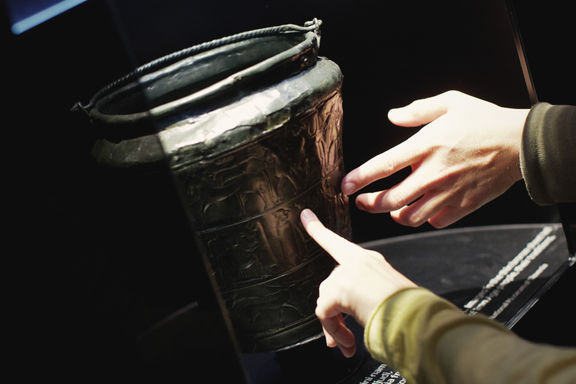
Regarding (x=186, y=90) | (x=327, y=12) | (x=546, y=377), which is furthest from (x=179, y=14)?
(x=546, y=377)

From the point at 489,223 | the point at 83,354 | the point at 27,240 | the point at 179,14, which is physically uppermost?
the point at 179,14

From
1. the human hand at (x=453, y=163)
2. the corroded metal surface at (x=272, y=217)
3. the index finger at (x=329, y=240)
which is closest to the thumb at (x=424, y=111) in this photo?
the human hand at (x=453, y=163)

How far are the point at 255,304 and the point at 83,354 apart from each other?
1.66ft

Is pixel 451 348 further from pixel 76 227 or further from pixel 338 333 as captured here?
pixel 76 227

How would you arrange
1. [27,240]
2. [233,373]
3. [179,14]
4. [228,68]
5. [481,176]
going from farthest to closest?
1. [179,14]
2. [228,68]
3. [481,176]
4. [233,373]
5. [27,240]

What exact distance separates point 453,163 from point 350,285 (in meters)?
0.35

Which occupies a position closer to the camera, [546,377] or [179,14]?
[546,377]

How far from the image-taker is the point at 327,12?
5.21 ft

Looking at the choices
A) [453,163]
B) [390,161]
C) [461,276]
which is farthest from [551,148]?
[461,276]

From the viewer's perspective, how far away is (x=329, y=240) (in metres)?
1.01

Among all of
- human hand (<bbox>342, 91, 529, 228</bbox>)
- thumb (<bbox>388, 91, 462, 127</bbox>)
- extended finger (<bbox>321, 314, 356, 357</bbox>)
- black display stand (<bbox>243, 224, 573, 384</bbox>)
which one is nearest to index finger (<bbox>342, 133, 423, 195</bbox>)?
human hand (<bbox>342, 91, 529, 228</bbox>)

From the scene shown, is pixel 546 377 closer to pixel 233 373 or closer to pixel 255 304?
pixel 233 373

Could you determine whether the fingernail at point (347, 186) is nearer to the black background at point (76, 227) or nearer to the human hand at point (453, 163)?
the human hand at point (453, 163)

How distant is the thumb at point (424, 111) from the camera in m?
1.15
